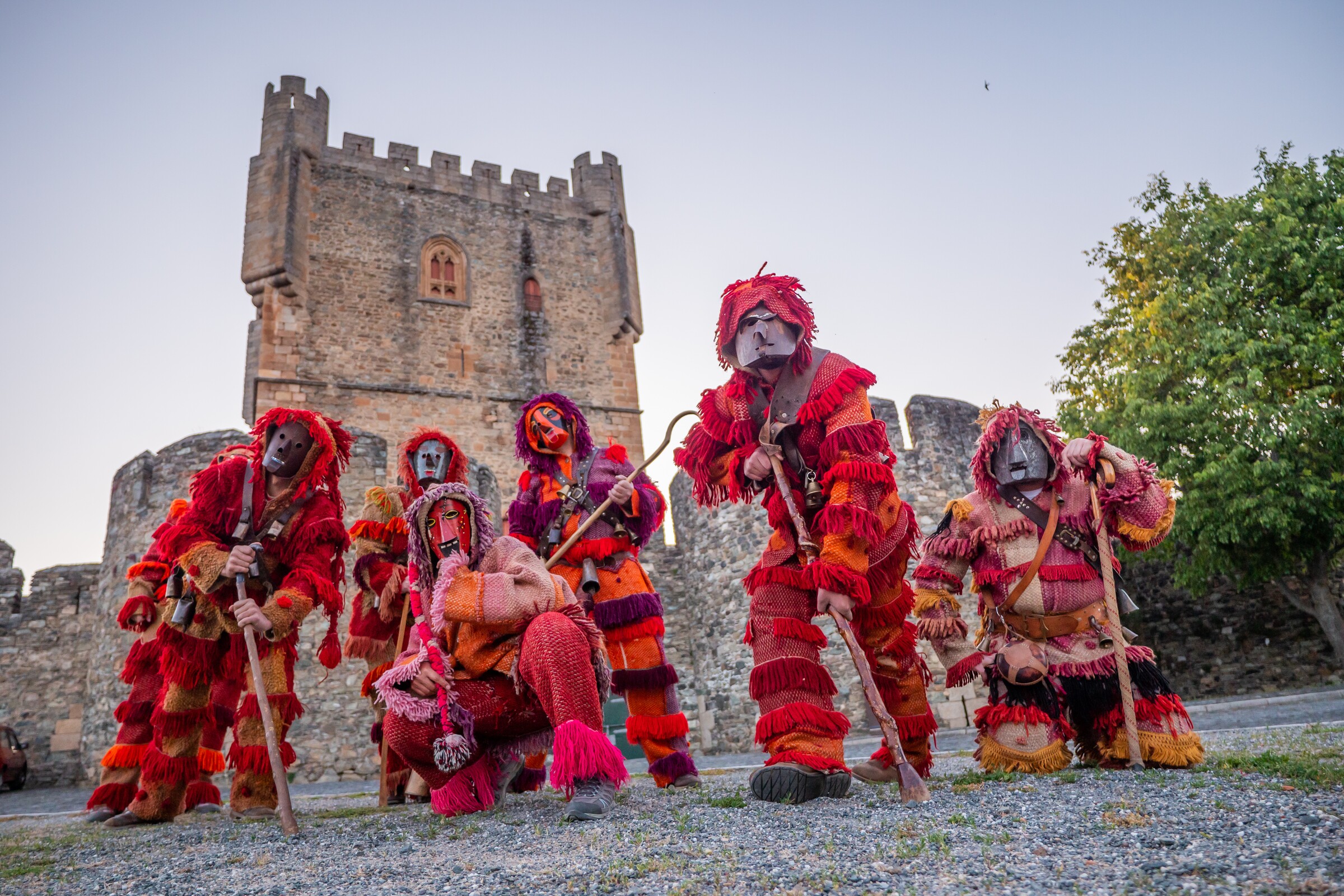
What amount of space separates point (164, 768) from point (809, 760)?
3263mm

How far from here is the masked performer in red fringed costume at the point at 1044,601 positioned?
337 cm

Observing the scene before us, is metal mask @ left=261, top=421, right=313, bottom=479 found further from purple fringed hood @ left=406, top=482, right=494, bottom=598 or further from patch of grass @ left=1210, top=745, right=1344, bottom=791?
patch of grass @ left=1210, top=745, right=1344, bottom=791

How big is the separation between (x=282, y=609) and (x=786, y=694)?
2398mm

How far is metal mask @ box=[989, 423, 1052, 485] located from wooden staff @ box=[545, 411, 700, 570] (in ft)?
4.61

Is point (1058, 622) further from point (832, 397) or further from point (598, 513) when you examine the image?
point (598, 513)

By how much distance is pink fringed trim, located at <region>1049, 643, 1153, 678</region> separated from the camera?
3.41m

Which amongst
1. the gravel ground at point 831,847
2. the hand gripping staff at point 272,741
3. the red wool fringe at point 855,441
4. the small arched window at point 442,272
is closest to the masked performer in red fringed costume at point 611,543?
the gravel ground at point 831,847

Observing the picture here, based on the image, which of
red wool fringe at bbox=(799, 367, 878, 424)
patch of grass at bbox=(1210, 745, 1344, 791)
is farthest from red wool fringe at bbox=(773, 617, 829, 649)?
patch of grass at bbox=(1210, 745, 1344, 791)

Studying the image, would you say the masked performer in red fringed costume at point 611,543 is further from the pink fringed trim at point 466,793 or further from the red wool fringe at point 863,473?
the red wool fringe at point 863,473

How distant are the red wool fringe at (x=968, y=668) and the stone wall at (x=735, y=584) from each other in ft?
21.3

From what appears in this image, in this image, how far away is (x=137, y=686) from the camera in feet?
15.7

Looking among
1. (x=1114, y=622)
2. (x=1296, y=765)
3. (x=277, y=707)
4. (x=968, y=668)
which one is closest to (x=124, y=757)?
(x=277, y=707)

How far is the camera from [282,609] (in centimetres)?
390

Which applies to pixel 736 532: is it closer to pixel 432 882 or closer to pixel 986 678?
pixel 986 678
